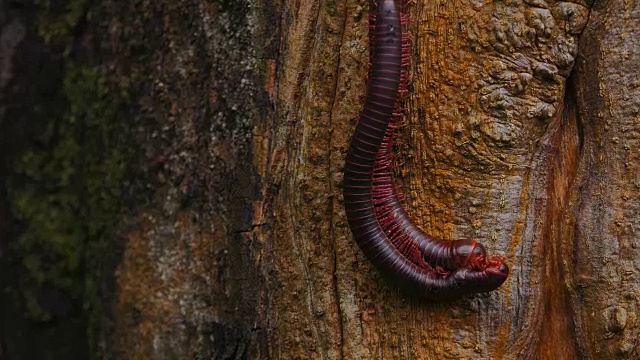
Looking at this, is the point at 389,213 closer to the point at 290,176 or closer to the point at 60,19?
the point at 290,176

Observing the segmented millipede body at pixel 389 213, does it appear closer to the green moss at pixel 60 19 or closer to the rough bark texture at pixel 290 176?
the rough bark texture at pixel 290 176

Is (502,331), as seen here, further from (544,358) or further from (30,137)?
(30,137)

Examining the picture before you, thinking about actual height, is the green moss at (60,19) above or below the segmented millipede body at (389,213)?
above

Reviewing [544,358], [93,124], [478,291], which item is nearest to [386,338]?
[478,291]

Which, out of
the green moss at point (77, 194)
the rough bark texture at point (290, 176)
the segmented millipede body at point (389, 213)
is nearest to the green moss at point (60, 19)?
the rough bark texture at point (290, 176)

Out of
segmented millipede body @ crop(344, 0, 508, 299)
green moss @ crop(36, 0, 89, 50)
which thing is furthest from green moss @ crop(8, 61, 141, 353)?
segmented millipede body @ crop(344, 0, 508, 299)

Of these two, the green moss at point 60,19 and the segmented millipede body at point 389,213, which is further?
the green moss at point 60,19

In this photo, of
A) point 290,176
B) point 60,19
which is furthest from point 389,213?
point 60,19
